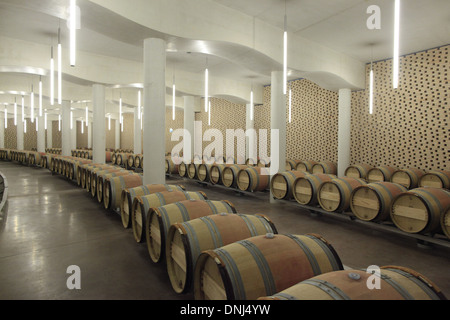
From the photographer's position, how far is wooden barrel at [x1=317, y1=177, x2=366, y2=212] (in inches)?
199

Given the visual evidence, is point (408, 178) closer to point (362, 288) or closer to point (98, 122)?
point (362, 288)

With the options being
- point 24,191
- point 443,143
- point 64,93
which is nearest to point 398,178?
point 443,143

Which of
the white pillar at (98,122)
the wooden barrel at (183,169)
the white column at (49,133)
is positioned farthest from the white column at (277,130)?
the white column at (49,133)

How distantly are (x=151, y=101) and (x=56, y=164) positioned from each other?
817 centimetres

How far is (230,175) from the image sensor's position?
25.8 ft

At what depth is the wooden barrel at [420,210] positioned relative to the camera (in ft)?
12.4

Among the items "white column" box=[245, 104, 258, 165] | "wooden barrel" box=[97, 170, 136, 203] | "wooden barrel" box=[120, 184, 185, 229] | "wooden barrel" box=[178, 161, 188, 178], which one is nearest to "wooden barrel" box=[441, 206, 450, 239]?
"wooden barrel" box=[120, 184, 185, 229]

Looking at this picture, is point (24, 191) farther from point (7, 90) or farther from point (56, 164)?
point (7, 90)

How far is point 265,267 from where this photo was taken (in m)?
1.80

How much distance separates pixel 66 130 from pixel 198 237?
13.8 metres

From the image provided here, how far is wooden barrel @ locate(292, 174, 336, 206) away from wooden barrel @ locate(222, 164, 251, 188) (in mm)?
2012

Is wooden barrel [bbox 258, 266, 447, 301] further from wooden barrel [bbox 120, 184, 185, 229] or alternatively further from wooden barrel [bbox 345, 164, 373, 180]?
wooden barrel [bbox 345, 164, 373, 180]

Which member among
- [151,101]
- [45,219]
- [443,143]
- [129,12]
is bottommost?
[45,219]

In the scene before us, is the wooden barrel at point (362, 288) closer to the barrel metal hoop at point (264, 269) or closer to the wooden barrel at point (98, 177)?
the barrel metal hoop at point (264, 269)
